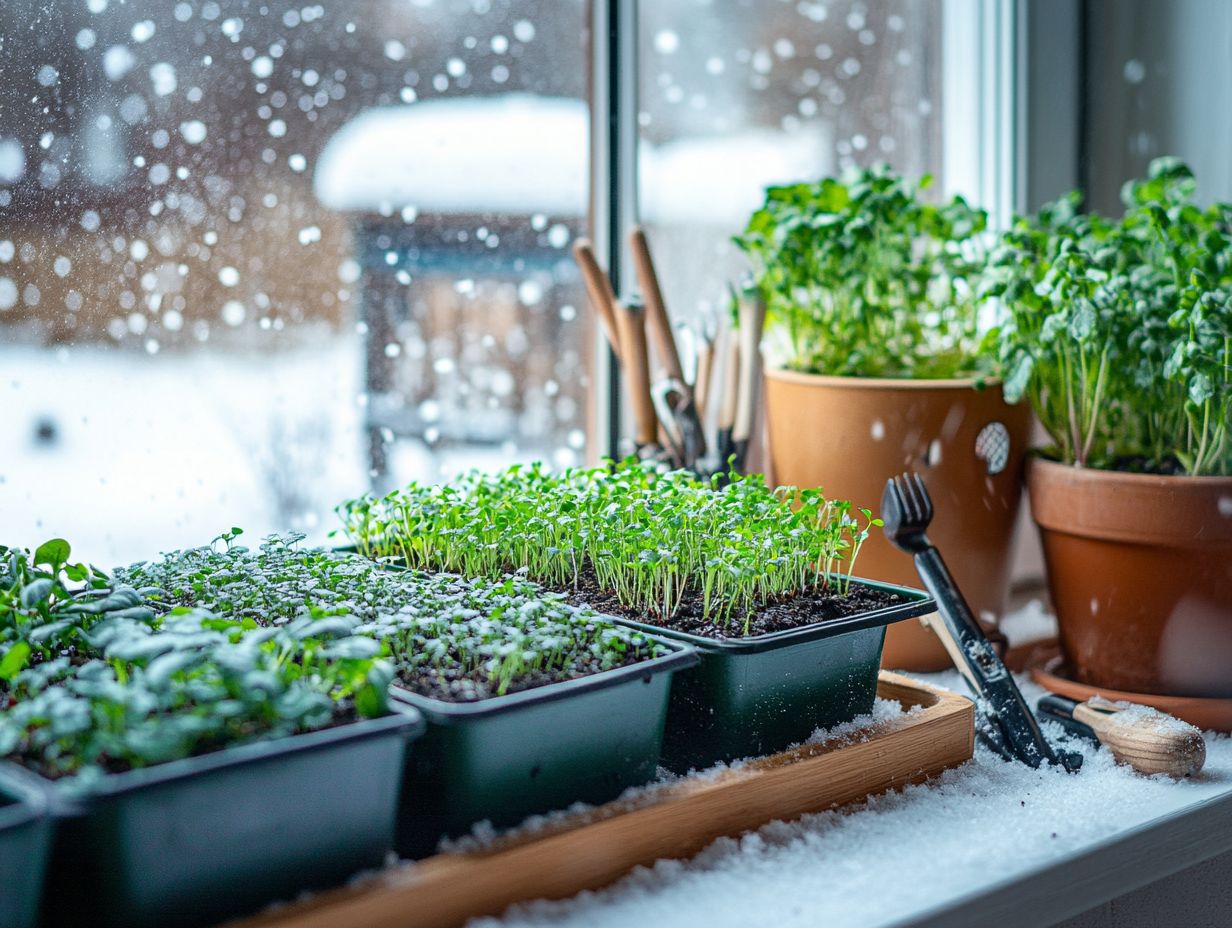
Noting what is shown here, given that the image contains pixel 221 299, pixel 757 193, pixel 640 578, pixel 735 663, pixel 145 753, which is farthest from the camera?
pixel 757 193

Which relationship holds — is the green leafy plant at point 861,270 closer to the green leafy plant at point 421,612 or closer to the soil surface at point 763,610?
the soil surface at point 763,610

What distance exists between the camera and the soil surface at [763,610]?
2.96 feet

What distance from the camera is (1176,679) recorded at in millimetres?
1137

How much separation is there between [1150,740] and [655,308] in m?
0.73

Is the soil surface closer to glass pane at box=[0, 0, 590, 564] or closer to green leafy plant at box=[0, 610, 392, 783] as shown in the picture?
green leafy plant at box=[0, 610, 392, 783]

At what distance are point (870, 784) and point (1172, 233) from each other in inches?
27.9

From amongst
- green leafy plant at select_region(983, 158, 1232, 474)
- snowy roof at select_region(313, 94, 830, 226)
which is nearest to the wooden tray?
green leafy plant at select_region(983, 158, 1232, 474)

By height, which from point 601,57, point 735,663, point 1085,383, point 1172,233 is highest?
point 601,57

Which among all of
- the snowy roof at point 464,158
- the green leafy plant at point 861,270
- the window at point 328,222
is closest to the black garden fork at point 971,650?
the green leafy plant at point 861,270

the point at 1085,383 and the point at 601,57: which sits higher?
the point at 601,57

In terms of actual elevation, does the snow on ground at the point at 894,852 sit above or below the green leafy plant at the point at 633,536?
below

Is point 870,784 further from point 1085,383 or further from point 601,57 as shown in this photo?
point 601,57

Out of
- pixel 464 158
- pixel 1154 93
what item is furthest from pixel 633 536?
pixel 1154 93

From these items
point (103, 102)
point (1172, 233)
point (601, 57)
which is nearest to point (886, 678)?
point (1172, 233)
